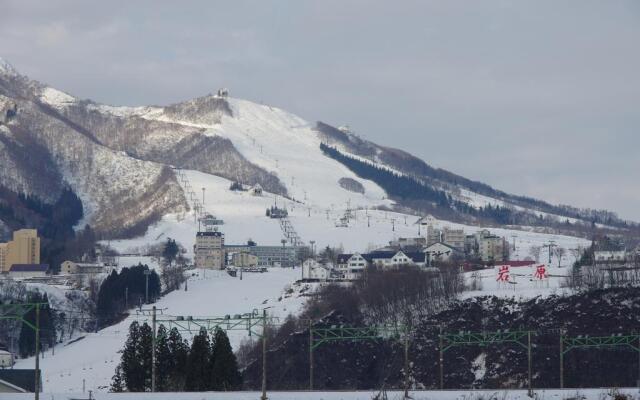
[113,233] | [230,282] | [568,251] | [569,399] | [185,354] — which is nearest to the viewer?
[569,399]

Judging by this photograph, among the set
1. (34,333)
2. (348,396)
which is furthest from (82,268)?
(348,396)

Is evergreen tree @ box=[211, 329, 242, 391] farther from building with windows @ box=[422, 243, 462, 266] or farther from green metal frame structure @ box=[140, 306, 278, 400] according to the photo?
building with windows @ box=[422, 243, 462, 266]

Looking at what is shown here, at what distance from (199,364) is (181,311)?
1642 inches

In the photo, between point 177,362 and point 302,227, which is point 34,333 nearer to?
point 177,362

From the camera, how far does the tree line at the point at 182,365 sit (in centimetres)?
5303

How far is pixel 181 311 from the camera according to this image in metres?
94.9

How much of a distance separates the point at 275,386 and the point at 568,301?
19.4m

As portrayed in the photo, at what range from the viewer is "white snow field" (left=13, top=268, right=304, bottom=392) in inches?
2968

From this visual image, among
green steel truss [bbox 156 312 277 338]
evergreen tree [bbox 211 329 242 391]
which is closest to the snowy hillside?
green steel truss [bbox 156 312 277 338]

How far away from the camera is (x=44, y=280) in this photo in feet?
382

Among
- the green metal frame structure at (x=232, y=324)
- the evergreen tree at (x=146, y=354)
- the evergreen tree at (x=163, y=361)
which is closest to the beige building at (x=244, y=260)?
the green metal frame structure at (x=232, y=324)

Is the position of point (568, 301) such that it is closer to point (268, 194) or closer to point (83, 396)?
point (83, 396)

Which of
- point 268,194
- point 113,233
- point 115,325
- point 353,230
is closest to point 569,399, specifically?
point 115,325

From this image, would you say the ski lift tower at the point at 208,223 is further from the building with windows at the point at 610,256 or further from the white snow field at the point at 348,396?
the white snow field at the point at 348,396
